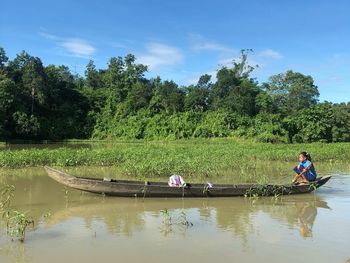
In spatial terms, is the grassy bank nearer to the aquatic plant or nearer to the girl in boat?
the girl in boat

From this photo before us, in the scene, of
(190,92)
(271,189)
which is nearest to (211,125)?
(190,92)

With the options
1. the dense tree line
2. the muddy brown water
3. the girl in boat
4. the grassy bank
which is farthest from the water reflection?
the dense tree line

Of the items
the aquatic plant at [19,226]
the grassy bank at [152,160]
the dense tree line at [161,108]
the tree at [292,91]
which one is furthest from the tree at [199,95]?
the aquatic plant at [19,226]

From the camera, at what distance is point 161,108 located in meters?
47.0

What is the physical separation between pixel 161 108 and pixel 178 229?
39.6 metres

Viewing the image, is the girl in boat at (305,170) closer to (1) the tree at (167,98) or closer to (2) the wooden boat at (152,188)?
(2) the wooden boat at (152,188)

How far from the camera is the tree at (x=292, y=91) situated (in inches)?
1853

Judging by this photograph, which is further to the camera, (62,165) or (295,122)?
(295,122)

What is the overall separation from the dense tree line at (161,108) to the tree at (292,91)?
0.11 m

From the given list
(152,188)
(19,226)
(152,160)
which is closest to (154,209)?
(152,188)

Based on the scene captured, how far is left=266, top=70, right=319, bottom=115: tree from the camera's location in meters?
47.1

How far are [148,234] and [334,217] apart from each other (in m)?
4.12

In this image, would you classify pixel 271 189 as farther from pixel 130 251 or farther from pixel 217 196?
pixel 130 251

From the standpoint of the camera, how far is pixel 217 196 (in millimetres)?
10938
